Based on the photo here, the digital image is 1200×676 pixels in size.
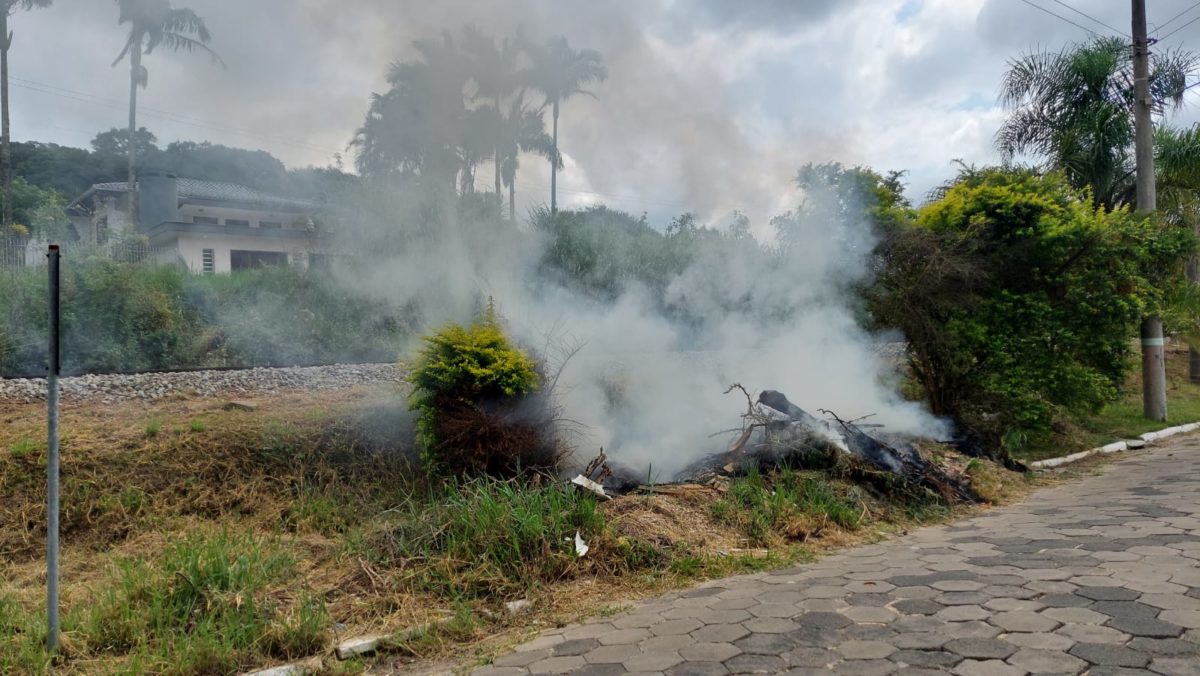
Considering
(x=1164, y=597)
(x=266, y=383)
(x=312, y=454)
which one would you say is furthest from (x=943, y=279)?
(x=266, y=383)

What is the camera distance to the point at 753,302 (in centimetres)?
931

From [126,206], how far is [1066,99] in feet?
69.0

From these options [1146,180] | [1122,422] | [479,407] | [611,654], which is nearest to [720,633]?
[611,654]

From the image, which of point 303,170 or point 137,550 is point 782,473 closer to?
point 137,550

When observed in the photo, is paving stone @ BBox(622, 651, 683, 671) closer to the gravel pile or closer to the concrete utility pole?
the gravel pile

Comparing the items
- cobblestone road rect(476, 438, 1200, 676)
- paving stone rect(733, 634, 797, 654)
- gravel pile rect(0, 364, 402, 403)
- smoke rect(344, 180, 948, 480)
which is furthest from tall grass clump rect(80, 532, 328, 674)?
smoke rect(344, 180, 948, 480)

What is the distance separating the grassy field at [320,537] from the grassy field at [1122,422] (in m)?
2.47

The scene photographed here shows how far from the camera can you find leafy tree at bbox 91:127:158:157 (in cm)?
1490

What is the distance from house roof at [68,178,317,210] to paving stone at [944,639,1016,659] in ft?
37.3

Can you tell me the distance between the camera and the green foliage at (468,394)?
18.3 feet

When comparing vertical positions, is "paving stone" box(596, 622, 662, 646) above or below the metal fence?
below

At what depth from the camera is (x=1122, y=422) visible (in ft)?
35.8

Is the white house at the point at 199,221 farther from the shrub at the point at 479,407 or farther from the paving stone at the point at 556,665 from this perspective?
the paving stone at the point at 556,665

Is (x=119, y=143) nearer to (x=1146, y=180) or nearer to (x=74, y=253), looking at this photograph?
(x=74, y=253)
